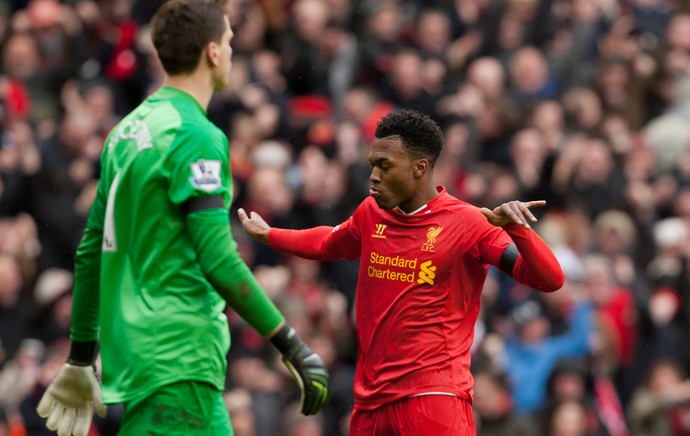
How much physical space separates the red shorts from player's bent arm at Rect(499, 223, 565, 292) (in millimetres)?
700

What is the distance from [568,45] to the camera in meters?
16.7

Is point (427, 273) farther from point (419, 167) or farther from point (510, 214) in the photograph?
point (510, 214)

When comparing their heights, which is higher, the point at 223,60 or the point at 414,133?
the point at 223,60

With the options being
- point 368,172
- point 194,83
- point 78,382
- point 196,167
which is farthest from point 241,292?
point 368,172

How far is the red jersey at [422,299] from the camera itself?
6.78m

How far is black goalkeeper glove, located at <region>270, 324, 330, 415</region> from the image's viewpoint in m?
5.51

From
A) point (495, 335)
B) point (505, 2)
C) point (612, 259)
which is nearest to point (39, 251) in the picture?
point (495, 335)

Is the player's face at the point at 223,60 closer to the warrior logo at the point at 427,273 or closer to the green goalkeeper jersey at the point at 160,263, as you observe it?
the green goalkeeper jersey at the point at 160,263

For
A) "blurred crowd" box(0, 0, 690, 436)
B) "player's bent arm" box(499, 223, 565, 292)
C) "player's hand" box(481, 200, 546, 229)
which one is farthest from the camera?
"blurred crowd" box(0, 0, 690, 436)

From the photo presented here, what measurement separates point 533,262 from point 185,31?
6.20ft

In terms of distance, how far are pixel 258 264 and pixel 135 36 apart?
2.80 meters

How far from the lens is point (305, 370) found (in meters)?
5.54

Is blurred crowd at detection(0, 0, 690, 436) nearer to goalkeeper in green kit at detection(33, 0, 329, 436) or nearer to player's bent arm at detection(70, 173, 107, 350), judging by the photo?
player's bent arm at detection(70, 173, 107, 350)

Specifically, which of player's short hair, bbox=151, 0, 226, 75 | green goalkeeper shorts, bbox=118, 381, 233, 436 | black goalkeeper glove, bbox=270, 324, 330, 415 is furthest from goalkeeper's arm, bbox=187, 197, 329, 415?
player's short hair, bbox=151, 0, 226, 75
